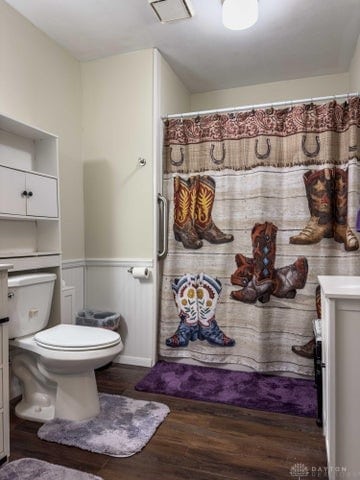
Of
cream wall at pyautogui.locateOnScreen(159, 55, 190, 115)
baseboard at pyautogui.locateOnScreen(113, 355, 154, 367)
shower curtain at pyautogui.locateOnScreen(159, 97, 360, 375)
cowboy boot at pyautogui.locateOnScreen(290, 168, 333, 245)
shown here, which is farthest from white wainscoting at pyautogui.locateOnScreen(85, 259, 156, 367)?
cream wall at pyautogui.locateOnScreen(159, 55, 190, 115)

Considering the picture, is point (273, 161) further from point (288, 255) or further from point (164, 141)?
point (164, 141)

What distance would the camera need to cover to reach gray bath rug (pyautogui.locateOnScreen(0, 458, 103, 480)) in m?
1.36

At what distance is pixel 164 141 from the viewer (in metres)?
2.60

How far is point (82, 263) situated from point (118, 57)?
169 cm

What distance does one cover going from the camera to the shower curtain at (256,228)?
2.19m

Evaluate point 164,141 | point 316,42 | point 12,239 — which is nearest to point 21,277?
point 12,239

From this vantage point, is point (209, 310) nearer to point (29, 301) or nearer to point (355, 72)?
point (29, 301)

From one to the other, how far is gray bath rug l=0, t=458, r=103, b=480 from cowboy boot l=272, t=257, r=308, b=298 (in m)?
1.57

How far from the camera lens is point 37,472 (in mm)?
1389

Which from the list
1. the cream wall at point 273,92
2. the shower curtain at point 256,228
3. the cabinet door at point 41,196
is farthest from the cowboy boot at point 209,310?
the cream wall at point 273,92

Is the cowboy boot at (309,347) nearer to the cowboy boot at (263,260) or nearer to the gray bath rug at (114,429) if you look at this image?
the cowboy boot at (263,260)

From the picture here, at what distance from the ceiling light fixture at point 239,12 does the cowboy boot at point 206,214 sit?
99cm

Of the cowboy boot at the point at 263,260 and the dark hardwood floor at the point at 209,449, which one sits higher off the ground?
the cowboy boot at the point at 263,260

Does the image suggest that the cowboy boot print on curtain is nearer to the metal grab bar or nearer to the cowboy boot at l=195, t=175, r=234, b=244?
the cowboy boot at l=195, t=175, r=234, b=244
